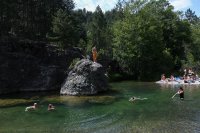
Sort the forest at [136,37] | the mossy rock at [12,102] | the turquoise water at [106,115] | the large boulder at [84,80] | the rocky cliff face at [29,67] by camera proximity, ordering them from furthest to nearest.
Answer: the forest at [136,37], the rocky cliff face at [29,67], the large boulder at [84,80], the mossy rock at [12,102], the turquoise water at [106,115]

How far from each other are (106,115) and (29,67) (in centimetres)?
2508

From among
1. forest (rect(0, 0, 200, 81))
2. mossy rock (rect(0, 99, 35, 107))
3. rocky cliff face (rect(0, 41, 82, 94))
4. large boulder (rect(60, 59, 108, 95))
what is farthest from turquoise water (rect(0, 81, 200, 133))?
forest (rect(0, 0, 200, 81))

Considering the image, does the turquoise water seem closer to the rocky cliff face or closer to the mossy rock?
the mossy rock

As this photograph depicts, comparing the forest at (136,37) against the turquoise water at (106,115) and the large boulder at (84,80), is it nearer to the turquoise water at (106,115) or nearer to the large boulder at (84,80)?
the large boulder at (84,80)

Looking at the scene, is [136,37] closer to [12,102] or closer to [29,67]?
[29,67]

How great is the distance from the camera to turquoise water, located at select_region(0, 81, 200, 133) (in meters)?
30.8

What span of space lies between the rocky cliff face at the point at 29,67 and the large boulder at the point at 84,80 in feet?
21.6

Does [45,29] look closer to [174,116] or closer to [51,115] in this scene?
[51,115]

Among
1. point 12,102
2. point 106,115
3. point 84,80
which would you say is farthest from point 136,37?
point 106,115

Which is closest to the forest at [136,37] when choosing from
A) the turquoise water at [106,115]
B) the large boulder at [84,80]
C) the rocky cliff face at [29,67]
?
the rocky cliff face at [29,67]

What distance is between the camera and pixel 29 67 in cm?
5809

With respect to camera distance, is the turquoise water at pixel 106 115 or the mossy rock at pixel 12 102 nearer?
the turquoise water at pixel 106 115

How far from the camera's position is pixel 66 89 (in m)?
51.6

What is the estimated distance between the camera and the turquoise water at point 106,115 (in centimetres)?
3081
